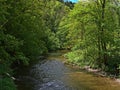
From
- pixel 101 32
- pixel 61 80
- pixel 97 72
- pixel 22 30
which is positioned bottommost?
pixel 97 72

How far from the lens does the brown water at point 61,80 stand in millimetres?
26344

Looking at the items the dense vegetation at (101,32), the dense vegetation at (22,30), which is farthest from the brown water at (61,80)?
the dense vegetation at (101,32)

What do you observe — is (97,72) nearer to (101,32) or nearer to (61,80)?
(101,32)

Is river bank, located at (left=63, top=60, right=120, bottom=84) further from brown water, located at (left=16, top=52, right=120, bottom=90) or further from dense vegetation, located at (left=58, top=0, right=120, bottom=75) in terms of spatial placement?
brown water, located at (left=16, top=52, right=120, bottom=90)

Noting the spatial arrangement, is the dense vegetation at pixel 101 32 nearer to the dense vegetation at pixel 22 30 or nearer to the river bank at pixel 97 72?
the river bank at pixel 97 72

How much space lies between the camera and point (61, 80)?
2966 cm

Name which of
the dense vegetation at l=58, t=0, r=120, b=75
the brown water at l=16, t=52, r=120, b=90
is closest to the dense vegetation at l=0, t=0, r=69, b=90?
the brown water at l=16, t=52, r=120, b=90

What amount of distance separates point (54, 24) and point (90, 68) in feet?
178

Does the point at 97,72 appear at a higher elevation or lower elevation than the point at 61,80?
lower

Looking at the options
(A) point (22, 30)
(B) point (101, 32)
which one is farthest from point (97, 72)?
(A) point (22, 30)

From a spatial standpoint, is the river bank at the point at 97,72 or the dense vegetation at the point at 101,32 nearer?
the river bank at the point at 97,72

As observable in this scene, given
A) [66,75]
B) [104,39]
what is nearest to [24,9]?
[66,75]

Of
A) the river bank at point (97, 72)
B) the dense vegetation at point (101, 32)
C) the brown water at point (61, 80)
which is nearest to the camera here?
the brown water at point (61, 80)

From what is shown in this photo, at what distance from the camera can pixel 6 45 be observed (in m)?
21.5
